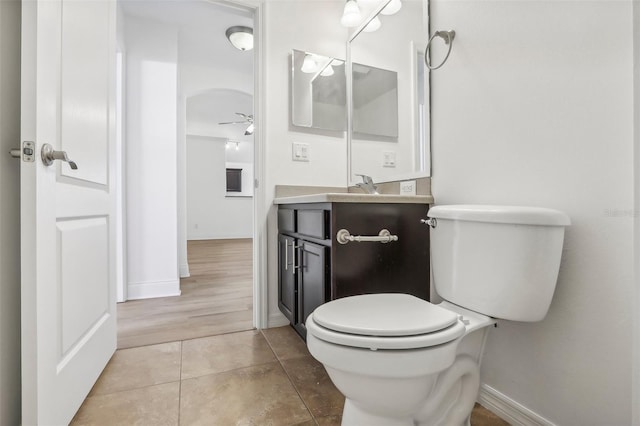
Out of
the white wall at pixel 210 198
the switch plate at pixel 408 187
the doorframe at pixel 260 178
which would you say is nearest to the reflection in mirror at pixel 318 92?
the doorframe at pixel 260 178

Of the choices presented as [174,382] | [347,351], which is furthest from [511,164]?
[174,382]

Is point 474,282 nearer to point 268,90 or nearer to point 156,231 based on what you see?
point 268,90

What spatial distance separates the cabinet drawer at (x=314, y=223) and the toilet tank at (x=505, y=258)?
497 millimetres

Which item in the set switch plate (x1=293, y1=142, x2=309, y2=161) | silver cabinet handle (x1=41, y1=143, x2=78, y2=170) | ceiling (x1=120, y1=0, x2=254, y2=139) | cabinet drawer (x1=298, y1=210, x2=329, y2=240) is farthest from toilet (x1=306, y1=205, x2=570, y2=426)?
ceiling (x1=120, y1=0, x2=254, y2=139)

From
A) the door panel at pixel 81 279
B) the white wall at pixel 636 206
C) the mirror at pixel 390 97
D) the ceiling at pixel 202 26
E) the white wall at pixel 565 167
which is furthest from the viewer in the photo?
the ceiling at pixel 202 26

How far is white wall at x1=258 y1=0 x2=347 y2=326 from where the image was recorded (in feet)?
6.38

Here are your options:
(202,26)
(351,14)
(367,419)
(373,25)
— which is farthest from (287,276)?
(202,26)

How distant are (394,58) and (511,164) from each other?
98 centimetres

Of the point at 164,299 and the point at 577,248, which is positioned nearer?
the point at 577,248

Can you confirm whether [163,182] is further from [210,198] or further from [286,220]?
[210,198]

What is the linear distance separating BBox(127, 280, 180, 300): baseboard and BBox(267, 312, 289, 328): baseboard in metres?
1.18

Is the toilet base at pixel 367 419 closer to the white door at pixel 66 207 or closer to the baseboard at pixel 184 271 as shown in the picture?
the white door at pixel 66 207

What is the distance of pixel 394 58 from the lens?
1.74m

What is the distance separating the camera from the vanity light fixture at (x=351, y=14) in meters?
1.98
